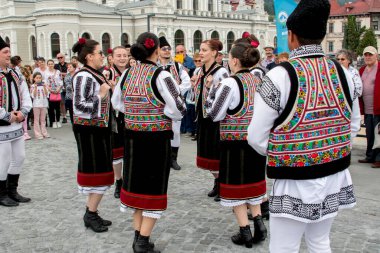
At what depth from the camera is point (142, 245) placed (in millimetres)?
4281

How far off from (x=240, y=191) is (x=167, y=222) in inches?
45.1

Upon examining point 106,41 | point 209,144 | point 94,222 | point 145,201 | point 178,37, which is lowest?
point 94,222

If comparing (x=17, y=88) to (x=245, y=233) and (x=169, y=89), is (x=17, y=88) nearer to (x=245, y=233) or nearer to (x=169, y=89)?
(x=169, y=89)

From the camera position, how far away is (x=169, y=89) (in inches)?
167

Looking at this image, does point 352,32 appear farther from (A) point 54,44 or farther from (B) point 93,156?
(B) point 93,156

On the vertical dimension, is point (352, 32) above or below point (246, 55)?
above

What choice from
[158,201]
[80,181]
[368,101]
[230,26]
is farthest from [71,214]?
[230,26]

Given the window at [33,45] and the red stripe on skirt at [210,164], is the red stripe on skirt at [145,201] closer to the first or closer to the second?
the red stripe on skirt at [210,164]

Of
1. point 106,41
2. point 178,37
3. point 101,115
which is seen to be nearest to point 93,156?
point 101,115

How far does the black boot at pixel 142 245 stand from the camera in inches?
169

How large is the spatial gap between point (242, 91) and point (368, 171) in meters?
4.09

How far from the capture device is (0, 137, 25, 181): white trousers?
5.83 meters

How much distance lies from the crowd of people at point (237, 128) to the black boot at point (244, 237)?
12 mm

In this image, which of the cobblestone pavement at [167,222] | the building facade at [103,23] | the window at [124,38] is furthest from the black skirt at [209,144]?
the window at [124,38]
